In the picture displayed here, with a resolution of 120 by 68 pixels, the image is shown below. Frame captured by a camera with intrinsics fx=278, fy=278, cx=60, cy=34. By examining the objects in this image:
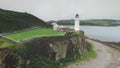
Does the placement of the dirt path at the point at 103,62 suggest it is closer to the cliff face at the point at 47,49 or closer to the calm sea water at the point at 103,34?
the cliff face at the point at 47,49

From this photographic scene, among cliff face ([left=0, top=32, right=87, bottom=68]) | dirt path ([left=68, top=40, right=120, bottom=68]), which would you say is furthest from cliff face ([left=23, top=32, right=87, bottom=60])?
dirt path ([left=68, top=40, right=120, bottom=68])

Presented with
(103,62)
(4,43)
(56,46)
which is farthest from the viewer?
(103,62)

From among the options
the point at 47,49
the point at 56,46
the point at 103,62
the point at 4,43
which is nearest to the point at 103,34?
the point at 103,62

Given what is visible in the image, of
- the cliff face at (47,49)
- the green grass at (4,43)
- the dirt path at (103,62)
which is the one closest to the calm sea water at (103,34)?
the dirt path at (103,62)

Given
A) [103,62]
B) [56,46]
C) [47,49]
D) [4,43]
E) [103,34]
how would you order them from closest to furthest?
[4,43]
[47,49]
[56,46]
[103,62]
[103,34]

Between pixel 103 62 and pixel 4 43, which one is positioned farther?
pixel 103 62

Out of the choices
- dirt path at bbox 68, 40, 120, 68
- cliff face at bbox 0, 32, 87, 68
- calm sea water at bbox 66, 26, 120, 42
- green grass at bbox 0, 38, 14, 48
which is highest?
green grass at bbox 0, 38, 14, 48

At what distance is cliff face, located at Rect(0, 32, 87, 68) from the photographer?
29.4 metres

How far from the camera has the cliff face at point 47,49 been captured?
96.4 feet

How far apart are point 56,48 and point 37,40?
3.56 m

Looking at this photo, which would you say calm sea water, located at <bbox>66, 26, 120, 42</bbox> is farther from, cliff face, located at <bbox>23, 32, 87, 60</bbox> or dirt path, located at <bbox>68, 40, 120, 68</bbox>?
cliff face, located at <bbox>23, 32, 87, 60</bbox>

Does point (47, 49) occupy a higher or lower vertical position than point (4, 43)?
lower

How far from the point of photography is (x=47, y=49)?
3506cm

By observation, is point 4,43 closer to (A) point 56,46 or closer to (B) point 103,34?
(A) point 56,46
